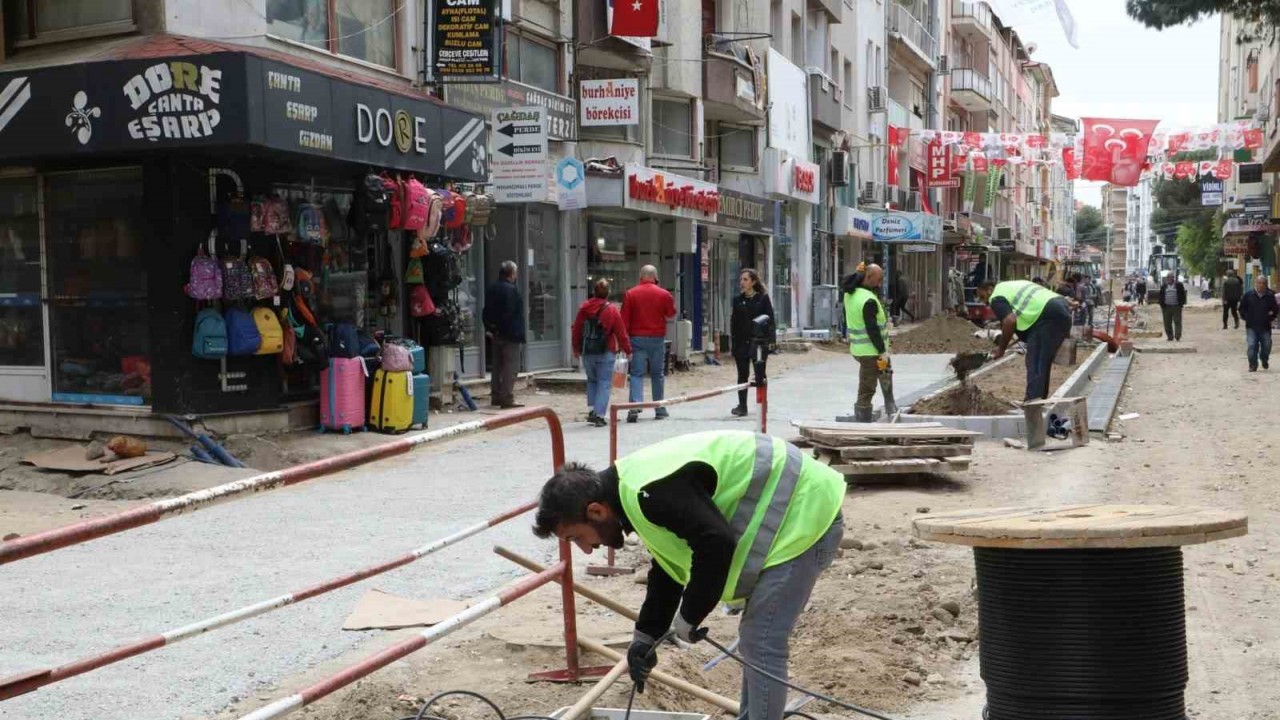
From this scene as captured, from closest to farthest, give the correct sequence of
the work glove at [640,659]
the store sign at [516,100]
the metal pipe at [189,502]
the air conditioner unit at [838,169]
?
the metal pipe at [189,502], the work glove at [640,659], the store sign at [516,100], the air conditioner unit at [838,169]

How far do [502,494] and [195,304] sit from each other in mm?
4046

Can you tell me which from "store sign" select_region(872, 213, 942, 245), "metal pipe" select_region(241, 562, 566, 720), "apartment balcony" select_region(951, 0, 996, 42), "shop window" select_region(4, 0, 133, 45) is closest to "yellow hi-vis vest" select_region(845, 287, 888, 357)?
"shop window" select_region(4, 0, 133, 45)

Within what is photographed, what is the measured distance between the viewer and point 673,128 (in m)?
27.8

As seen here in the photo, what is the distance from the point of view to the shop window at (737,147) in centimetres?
3164

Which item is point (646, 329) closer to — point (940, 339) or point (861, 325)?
point (861, 325)

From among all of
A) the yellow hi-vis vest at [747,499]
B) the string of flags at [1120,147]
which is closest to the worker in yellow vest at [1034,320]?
the yellow hi-vis vest at [747,499]

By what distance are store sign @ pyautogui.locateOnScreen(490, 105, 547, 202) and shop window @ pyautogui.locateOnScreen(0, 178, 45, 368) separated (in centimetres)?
659

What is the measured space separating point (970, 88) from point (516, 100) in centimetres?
4432

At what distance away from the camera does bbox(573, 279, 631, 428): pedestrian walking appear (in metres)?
15.6

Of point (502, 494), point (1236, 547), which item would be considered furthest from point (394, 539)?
point (1236, 547)

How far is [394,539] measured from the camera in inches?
359

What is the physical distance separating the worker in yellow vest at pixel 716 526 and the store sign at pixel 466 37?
500 inches

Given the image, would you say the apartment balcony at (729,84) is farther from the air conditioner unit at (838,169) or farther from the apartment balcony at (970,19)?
the apartment balcony at (970,19)

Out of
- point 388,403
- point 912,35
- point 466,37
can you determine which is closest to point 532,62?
point 466,37
